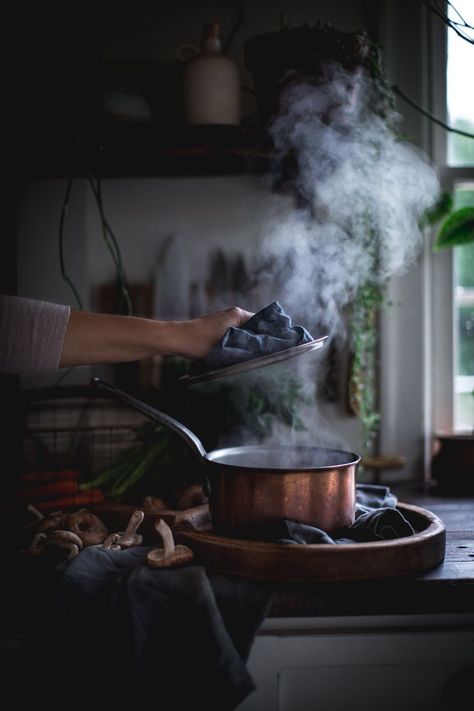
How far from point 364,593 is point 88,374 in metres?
1.40

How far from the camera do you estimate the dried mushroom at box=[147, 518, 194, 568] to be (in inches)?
41.8

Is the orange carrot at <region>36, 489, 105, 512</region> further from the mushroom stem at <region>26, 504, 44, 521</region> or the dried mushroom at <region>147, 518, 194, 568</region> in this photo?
the dried mushroom at <region>147, 518, 194, 568</region>

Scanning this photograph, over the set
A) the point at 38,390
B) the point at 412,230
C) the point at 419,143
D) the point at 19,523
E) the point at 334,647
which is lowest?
the point at 334,647

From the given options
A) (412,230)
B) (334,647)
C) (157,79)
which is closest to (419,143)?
(412,230)

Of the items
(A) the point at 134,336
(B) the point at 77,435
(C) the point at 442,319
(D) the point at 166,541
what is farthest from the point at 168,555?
(C) the point at 442,319

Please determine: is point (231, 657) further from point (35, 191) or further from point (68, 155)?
point (35, 191)

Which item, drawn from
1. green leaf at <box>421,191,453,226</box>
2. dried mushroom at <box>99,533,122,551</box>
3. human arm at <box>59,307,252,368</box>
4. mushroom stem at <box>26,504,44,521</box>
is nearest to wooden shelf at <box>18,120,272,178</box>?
green leaf at <box>421,191,453,226</box>

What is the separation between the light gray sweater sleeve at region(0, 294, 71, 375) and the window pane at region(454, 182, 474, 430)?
1.59m

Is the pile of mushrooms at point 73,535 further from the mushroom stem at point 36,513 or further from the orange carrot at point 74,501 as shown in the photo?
the orange carrot at point 74,501

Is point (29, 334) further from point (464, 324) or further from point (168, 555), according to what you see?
point (464, 324)

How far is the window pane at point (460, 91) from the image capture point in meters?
2.27

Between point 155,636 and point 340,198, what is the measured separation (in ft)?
4.75

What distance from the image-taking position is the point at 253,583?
102cm

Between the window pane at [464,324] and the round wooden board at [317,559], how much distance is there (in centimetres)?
138
